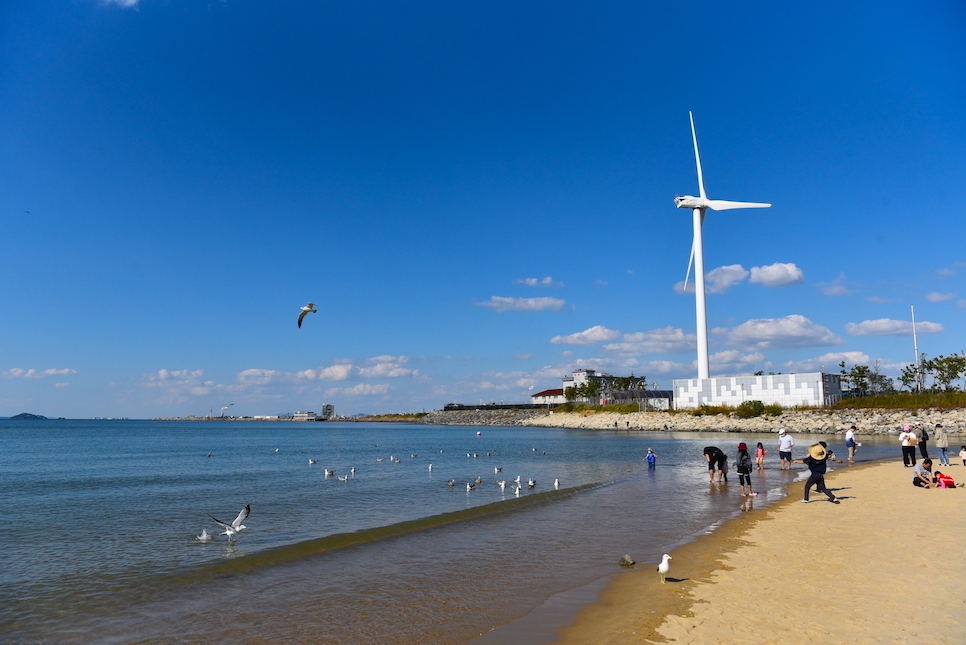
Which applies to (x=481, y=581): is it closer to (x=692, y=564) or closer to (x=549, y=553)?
(x=549, y=553)

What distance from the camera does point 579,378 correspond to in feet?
589

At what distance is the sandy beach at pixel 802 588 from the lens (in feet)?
26.4

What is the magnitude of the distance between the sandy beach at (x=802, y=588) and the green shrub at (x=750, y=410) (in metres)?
81.4

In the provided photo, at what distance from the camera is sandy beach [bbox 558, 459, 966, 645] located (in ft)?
26.4

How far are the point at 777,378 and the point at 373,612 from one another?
10079cm

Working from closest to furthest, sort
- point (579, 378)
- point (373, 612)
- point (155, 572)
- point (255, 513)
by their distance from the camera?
point (373, 612) < point (155, 572) < point (255, 513) < point (579, 378)

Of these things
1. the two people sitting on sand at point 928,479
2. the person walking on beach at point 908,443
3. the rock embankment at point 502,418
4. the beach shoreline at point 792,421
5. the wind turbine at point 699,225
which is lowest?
the rock embankment at point 502,418

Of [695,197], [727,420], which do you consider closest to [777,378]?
[727,420]

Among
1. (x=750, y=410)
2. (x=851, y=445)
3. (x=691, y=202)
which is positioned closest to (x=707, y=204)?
(x=691, y=202)

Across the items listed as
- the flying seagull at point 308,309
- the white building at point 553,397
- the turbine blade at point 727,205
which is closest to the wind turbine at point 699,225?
the turbine blade at point 727,205

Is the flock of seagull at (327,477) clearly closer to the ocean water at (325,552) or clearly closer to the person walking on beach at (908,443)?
the ocean water at (325,552)

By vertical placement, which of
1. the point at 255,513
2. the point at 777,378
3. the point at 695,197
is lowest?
the point at 255,513

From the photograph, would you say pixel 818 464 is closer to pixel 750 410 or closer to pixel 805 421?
pixel 805 421

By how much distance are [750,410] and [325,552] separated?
3552 inches
